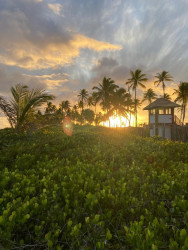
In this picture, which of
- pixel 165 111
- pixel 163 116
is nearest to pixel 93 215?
pixel 163 116

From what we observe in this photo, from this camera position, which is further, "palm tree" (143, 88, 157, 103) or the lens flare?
"palm tree" (143, 88, 157, 103)

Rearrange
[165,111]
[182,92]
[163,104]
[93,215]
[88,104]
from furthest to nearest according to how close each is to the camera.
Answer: [88,104] < [182,92] < [165,111] < [163,104] < [93,215]

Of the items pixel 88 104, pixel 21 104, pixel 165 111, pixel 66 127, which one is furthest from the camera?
pixel 88 104

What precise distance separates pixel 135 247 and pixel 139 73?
42265mm

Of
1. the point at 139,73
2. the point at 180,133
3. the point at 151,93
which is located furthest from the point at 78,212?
the point at 151,93

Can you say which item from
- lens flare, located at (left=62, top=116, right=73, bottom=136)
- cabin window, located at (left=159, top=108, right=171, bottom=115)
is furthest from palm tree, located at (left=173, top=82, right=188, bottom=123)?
lens flare, located at (left=62, top=116, right=73, bottom=136)

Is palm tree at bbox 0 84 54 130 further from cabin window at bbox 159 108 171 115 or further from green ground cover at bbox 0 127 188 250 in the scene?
cabin window at bbox 159 108 171 115

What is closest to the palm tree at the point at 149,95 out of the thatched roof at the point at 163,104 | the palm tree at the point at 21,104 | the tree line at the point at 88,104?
the tree line at the point at 88,104

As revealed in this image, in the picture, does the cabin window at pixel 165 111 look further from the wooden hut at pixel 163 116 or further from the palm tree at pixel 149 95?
the palm tree at pixel 149 95

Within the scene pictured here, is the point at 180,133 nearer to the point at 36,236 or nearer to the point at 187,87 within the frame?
the point at 36,236

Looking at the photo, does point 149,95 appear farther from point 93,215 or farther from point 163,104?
point 93,215

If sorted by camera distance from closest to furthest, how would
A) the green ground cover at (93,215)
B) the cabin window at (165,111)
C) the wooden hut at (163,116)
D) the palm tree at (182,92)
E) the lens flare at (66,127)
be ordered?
the green ground cover at (93,215) → the lens flare at (66,127) → the wooden hut at (163,116) → the cabin window at (165,111) → the palm tree at (182,92)

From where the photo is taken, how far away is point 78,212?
7.54 ft

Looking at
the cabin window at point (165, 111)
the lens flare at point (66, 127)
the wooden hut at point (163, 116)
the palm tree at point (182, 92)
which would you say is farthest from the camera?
the palm tree at point (182, 92)
